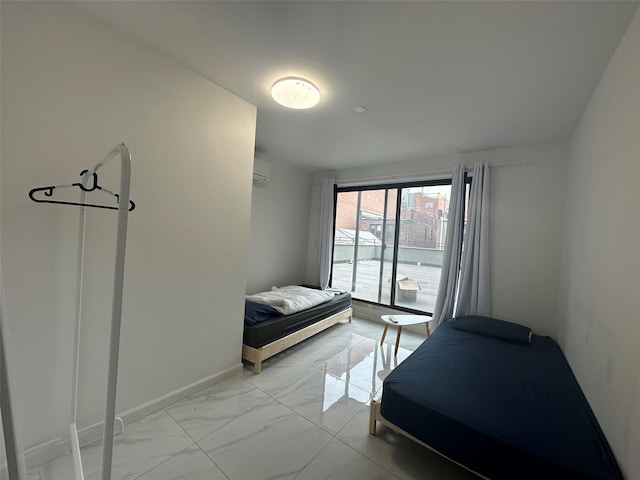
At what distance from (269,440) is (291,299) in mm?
1504

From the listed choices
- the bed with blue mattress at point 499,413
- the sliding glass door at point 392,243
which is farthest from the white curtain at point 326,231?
the bed with blue mattress at point 499,413

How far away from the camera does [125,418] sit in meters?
1.75

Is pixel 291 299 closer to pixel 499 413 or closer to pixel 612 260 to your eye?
pixel 499 413

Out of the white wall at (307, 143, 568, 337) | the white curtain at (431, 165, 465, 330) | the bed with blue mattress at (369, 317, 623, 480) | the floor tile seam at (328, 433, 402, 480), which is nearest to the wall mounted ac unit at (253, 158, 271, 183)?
the white curtain at (431, 165, 465, 330)

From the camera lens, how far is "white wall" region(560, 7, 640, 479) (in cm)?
116

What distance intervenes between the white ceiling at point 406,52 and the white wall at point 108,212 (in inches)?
9.9

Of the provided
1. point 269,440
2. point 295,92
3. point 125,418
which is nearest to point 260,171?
point 295,92

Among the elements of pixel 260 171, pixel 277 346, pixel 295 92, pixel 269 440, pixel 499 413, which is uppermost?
pixel 295 92

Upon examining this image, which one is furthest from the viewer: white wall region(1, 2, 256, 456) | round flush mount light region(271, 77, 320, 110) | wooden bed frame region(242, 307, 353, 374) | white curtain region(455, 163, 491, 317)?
white curtain region(455, 163, 491, 317)

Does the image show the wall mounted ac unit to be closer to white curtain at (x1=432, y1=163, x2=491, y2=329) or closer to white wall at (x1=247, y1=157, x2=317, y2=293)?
white wall at (x1=247, y1=157, x2=317, y2=293)

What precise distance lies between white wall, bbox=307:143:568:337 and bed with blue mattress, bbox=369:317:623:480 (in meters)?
0.77

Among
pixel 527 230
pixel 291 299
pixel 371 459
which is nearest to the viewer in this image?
pixel 371 459

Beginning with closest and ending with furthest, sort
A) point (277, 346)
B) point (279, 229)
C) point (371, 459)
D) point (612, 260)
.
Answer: point (612, 260) < point (371, 459) < point (277, 346) < point (279, 229)

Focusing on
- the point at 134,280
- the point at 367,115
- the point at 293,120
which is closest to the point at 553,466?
the point at 134,280
